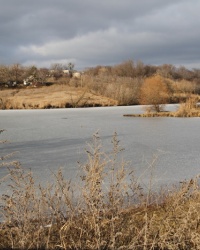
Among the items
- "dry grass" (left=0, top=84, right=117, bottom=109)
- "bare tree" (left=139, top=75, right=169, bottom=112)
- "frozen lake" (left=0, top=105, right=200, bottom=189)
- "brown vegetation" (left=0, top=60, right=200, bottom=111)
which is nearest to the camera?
"frozen lake" (left=0, top=105, right=200, bottom=189)

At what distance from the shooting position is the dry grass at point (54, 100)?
2884 centimetres

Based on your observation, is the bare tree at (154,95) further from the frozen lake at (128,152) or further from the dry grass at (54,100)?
the frozen lake at (128,152)

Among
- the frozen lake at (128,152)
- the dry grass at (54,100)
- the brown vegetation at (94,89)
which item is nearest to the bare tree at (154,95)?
the brown vegetation at (94,89)

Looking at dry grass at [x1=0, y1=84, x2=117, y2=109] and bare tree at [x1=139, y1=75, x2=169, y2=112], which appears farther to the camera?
dry grass at [x1=0, y1=84, x2=117, y2=109]

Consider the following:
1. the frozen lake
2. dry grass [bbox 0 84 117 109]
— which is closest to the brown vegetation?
dry grass [bbox 0 84 117 109]

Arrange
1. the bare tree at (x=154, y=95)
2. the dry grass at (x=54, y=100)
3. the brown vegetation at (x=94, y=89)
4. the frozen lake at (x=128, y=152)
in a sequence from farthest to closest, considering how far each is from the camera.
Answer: the dry grass at (x=54, y=100) < the brown vegetation at (x=94, y=89) < the bare tree at (x=154, y=95) < the frozen lake at (x=128, y=152)

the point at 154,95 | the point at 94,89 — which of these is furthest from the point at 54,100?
the point at 154,95

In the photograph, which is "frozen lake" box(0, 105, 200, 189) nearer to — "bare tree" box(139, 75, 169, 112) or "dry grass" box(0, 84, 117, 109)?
"bare tree" box(139, 75, 169, 112)

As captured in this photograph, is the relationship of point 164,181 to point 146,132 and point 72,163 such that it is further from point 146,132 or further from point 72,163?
point 146,132

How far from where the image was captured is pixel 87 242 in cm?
296

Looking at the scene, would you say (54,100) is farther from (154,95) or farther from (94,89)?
(154,95)

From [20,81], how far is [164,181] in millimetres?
45785

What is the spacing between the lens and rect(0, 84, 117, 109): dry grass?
2884cm

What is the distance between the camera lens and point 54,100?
31.0m
